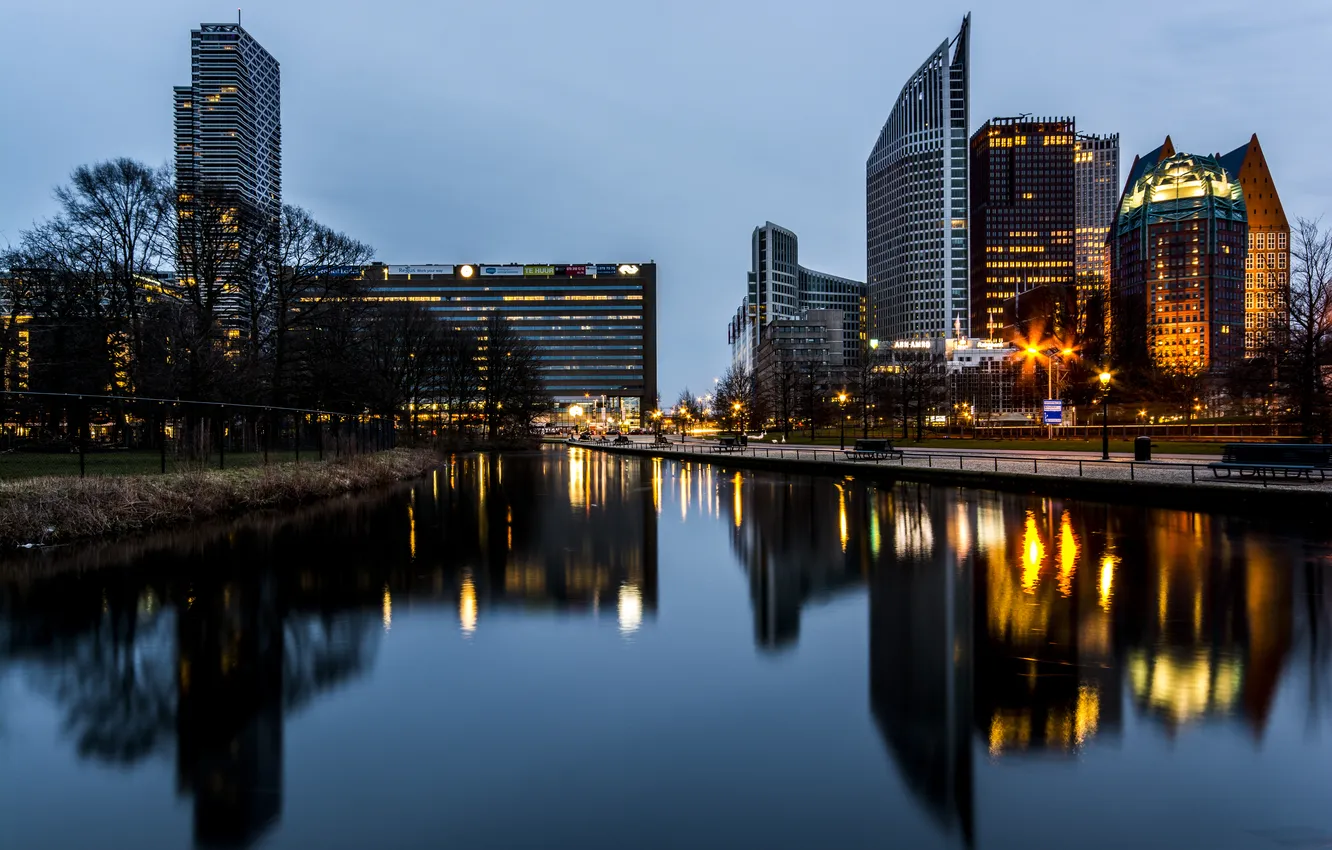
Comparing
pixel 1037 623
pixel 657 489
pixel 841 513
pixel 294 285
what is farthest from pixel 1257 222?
pixel 1037 623

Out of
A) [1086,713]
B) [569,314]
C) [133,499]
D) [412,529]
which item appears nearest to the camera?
[1086,713]

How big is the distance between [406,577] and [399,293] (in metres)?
186

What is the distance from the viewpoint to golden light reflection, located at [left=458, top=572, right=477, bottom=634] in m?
9.40

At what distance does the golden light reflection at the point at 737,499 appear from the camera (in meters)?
20.6

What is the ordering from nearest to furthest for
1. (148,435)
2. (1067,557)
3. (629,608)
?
(629,608) → (1067,557) → (148,435)

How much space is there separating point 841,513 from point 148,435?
24529 mm

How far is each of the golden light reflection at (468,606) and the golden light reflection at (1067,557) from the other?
821 centimetres

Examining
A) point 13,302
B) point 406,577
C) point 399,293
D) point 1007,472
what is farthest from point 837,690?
point 399,293

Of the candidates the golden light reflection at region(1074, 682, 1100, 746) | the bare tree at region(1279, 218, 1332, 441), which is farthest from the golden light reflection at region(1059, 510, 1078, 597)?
the bare tree at region(1279, 218, 1332, 441)

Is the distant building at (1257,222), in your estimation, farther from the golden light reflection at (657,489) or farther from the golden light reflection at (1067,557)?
the golden light reflection at (1067,557)

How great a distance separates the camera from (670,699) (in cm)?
687

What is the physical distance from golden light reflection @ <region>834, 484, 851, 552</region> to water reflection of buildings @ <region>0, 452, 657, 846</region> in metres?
4.41

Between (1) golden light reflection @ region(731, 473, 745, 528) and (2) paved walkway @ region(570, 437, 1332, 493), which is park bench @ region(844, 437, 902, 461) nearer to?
(2) paved walkway @ region(570, 437, 1332, 493)

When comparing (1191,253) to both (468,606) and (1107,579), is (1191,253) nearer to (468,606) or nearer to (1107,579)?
(1107,579)
